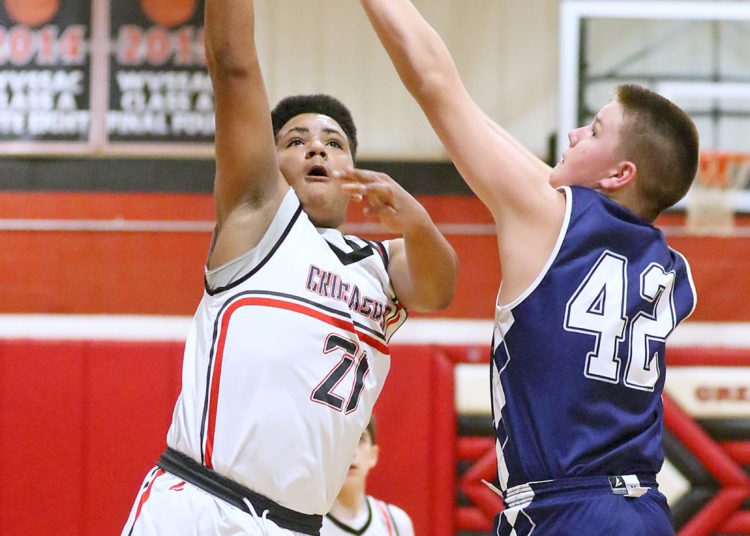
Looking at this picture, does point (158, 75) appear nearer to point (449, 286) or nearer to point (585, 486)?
point (449, 286)

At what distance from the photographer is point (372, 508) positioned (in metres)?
5.07

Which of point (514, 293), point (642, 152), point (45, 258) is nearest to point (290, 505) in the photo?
point (514, 293)

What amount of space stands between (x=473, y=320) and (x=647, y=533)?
430 centimetres

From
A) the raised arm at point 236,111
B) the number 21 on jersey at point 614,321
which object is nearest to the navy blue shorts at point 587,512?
the number 21 on jersey at point 614,321

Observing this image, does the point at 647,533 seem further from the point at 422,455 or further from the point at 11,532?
the point at 11,532

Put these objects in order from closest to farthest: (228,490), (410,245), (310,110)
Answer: (228,490) < (410,245) < (310,110)

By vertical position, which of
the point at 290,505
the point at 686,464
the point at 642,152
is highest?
the point at 642,152

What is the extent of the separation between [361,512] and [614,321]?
2894mm

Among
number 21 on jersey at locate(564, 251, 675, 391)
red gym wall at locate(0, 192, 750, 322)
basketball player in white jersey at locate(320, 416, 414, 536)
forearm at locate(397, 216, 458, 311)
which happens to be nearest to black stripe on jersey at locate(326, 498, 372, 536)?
basketball player in white jersey at locate(320, 416, 414, 536)

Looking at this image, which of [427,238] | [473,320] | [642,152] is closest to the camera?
[642,152]

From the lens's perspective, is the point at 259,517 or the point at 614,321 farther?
the point at 259,517

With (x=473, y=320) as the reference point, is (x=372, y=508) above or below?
below

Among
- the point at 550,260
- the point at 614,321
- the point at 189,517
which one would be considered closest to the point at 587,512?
the point at 614,321

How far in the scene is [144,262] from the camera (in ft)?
22.0
